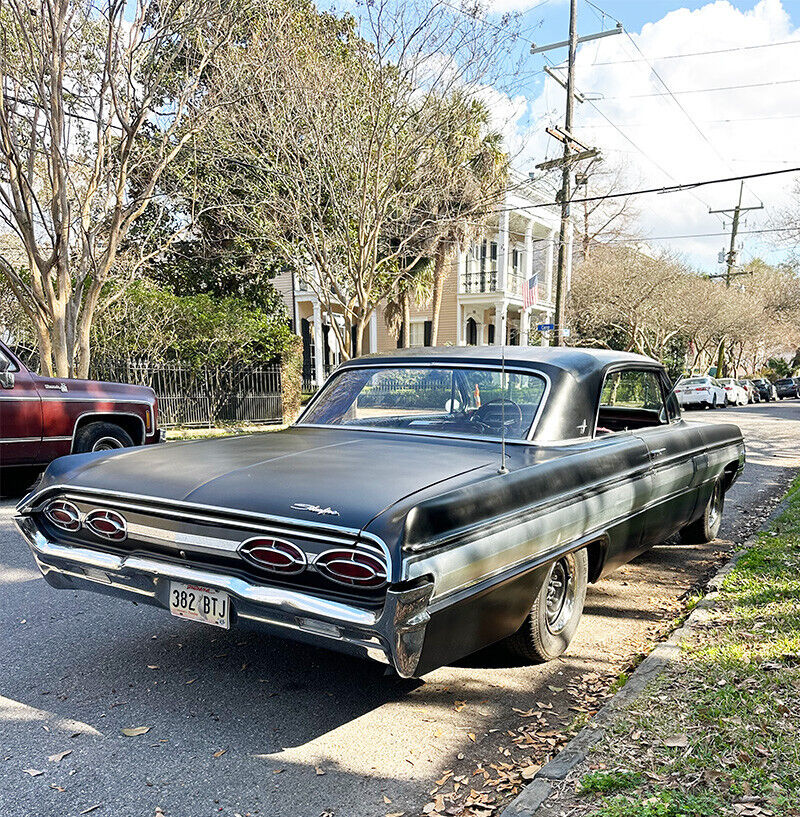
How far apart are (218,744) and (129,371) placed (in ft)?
46.8

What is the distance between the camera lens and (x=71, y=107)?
39.0ft

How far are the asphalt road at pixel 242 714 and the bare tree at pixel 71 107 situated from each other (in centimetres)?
828

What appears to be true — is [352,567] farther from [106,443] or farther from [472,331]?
[472,331]

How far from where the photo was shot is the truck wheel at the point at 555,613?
3580mm

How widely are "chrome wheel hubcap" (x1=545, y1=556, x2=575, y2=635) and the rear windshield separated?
721 millimetres

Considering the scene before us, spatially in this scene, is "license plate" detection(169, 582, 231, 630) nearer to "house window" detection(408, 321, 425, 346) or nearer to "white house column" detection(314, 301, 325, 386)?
"white house column" detection(314, 301, 325, 386)

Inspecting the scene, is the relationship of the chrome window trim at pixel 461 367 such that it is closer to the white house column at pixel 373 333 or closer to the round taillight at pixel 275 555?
the round taillight at pixel 275 555

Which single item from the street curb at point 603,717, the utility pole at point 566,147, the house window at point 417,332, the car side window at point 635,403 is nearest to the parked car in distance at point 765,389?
the house window at point 417,332

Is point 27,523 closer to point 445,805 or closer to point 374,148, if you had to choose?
point 445,805

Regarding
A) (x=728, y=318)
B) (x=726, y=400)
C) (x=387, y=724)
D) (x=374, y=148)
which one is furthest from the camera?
(x=728, y=318)

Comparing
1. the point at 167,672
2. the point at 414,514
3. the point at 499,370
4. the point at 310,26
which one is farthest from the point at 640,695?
the point at 310,26

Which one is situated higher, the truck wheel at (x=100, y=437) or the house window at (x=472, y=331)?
the house window at (x=472, y=331)

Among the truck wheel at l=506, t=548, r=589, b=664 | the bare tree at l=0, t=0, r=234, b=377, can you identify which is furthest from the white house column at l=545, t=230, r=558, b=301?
the truck wheel at l=506, t=548, r=589, b=664

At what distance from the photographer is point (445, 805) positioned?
104 inches
